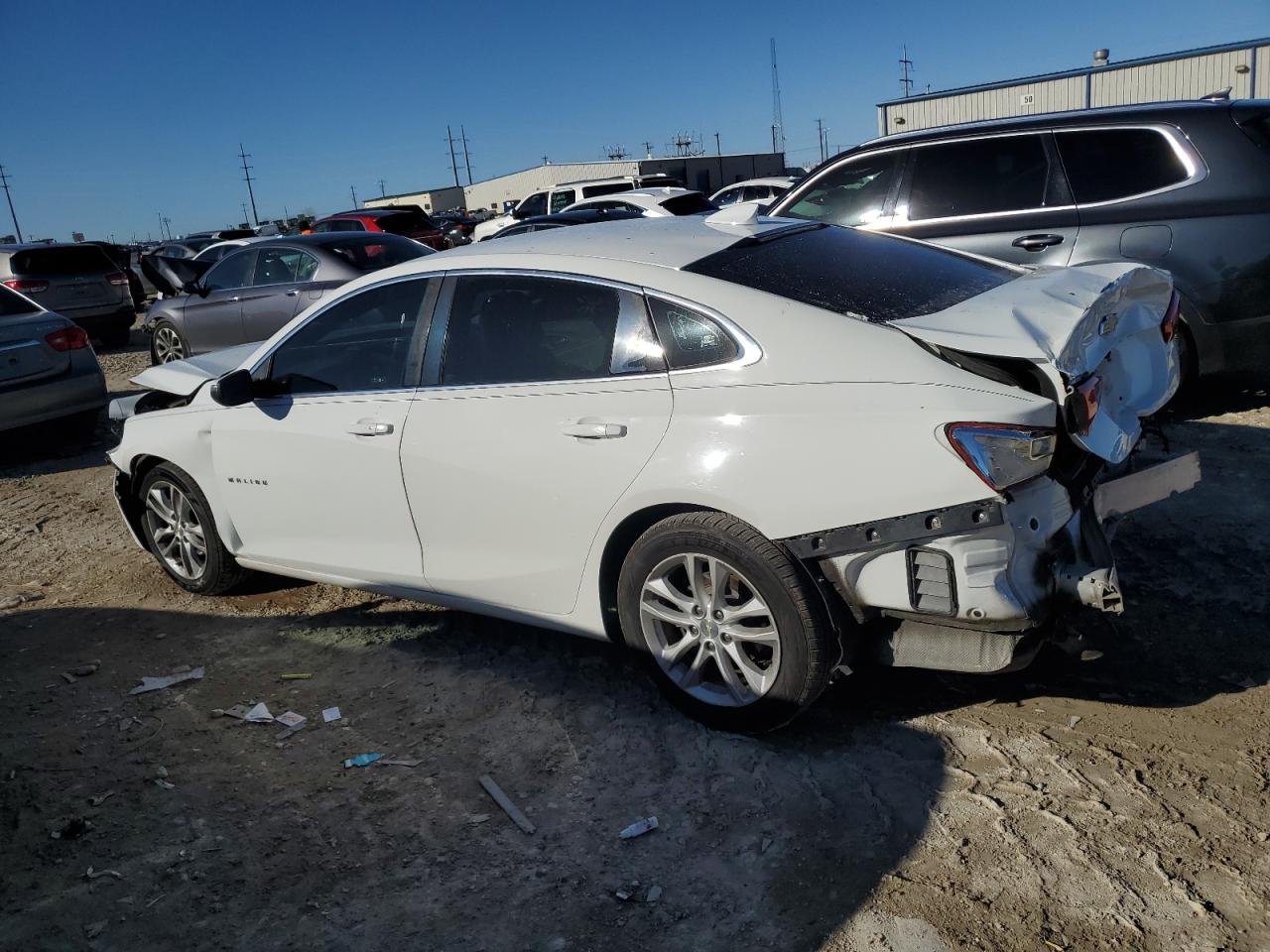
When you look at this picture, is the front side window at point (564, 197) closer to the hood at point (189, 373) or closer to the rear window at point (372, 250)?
the rear window at point (372, 250)

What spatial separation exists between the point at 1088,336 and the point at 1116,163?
352 centimetres

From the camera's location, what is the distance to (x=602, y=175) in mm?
66562

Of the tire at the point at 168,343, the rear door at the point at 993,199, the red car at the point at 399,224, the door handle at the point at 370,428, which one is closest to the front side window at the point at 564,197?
the red car at the point at 399,224

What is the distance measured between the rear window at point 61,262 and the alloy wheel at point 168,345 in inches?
169

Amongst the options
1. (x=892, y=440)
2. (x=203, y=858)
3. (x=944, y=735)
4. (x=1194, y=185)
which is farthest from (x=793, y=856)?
(x=1194, y=185)

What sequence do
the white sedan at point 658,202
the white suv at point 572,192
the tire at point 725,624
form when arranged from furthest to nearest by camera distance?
the white suv at point 572,192 → the white sedan at point 658,202 → the tire at point 725,624

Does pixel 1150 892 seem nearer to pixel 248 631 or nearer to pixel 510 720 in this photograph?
pixel 510 720

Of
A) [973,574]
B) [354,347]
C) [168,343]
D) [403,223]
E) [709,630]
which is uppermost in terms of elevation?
[403,223]

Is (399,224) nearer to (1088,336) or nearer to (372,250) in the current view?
(372,250)

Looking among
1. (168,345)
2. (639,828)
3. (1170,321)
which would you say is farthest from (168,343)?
(1170,321)

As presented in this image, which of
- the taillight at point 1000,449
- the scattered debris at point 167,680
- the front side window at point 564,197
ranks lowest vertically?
the scattered debris at point 167,680

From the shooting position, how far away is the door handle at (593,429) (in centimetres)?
344

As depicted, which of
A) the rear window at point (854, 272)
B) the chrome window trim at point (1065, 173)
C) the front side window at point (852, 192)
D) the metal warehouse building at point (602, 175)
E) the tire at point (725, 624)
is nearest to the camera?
the tire at point (725, 624)

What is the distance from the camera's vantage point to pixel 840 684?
12.4ft
